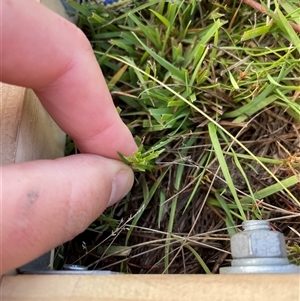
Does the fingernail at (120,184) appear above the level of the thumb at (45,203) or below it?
below

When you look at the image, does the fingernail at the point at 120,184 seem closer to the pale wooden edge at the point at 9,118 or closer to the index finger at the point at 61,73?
the index finger at the point at 61,73

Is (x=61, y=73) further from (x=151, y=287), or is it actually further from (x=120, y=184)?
(x=151, y=287)

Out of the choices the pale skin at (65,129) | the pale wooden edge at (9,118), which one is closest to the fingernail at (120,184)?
the pale skin at (65,129)

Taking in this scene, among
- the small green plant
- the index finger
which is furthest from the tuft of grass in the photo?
the index finger

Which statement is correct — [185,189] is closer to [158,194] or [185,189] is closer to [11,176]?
[158,194]

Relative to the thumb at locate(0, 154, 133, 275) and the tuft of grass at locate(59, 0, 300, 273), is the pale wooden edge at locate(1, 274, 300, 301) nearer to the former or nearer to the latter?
the thumb at locate(0, 154, 133, 275)

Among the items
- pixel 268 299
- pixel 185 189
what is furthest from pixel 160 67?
pixel 268 299

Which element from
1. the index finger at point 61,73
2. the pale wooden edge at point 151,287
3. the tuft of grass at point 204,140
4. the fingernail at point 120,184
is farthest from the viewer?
the tuft of grass at point 204,140
